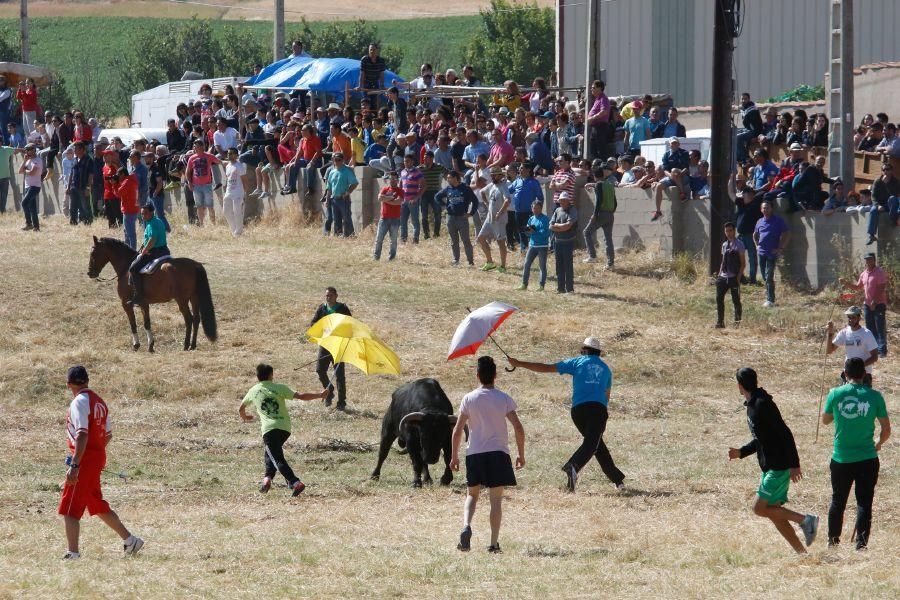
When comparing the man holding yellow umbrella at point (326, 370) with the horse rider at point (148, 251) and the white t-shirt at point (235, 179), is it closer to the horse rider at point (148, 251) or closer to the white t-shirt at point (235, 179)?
the horse rider at point (148, 251)

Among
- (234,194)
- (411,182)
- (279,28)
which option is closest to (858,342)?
(411,182)

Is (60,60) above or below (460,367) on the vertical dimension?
above

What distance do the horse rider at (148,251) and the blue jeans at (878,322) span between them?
35.2 ft

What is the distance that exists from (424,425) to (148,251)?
950 cm

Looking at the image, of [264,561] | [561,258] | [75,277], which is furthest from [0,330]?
[264,561]

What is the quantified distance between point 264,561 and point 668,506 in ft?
13.5

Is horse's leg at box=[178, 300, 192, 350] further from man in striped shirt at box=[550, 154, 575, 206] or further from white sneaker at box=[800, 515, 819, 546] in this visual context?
white sneaker at box=[800, 515, 819, 546]

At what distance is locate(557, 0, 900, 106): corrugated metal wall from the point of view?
42.1 m

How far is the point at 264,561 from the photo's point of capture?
35.5 feet

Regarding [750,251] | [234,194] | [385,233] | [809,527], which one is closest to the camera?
[809,527]

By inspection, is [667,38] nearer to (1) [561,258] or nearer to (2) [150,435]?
(1) [561,258]

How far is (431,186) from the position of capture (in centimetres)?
2903

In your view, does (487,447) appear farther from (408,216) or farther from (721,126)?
(408,216)

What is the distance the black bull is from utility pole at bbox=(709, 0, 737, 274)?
1212 cm
